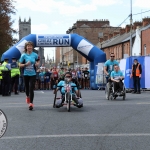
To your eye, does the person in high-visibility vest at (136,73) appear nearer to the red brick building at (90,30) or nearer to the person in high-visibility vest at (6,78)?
the person in high-visibility vest at (6,78)

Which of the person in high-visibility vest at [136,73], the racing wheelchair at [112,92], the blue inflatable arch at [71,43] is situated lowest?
the racing wheelchair at [112,92]

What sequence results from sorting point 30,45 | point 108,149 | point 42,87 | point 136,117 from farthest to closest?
point 42,87 < point 30,45 < point 136,117 < point 108,149

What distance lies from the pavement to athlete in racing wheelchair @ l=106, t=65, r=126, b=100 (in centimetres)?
342

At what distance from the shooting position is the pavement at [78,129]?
7.02m

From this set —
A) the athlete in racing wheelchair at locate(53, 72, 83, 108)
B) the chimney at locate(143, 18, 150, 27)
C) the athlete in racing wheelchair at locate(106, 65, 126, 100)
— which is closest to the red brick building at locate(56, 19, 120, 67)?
the chimney at locate(143, 18, 150, 27)

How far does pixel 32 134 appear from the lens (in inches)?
315

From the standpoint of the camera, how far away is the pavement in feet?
23.0

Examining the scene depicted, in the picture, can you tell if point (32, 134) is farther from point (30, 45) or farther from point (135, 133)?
point (30, 45)

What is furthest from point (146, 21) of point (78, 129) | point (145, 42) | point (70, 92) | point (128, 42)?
point (78, 129)

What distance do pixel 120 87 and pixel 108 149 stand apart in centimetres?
924

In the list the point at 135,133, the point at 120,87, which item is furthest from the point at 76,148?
the point at 120,87

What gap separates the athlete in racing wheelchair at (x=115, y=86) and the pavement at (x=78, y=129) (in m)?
3.42

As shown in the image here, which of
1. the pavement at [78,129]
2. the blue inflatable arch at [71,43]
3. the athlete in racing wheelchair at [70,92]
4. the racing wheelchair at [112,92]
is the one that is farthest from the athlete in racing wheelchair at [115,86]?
the blue inflatable arch at [71,43]

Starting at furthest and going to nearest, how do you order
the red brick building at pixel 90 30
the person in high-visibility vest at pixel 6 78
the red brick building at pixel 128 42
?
1. the red brick building at pixel 90 30
2. the red brick building at pixel 128 42
3. the person in high-visibility vest at pixel 6 78
